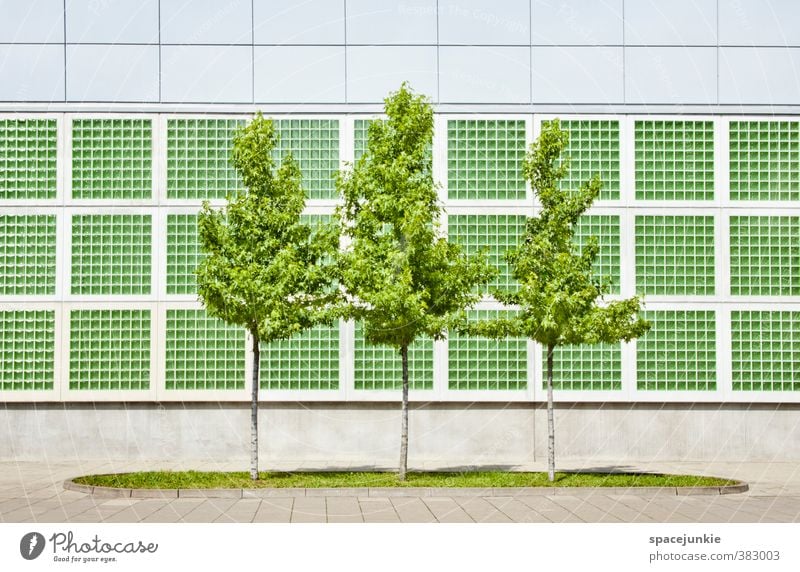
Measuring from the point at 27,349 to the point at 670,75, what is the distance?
66.1 feet

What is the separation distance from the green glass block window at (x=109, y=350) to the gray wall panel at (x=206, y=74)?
6483 mm

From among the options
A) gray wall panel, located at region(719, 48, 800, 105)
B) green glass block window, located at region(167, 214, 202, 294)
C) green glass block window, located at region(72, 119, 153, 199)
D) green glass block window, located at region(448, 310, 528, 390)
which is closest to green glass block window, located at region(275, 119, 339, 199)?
green glass block window, located at region(167, 214, 202, 294)

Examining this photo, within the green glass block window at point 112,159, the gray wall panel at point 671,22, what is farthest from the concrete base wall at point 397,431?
the gray wall panel at point 671,22

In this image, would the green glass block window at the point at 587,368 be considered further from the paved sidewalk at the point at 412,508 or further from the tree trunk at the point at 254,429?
the tree trunk at the point at 254,429

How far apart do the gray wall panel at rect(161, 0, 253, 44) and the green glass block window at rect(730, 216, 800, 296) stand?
49.9 ft

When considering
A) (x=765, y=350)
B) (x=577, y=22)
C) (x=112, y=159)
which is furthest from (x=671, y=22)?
(x=112, y=159)

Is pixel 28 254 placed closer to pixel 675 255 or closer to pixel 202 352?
pixel 202 352

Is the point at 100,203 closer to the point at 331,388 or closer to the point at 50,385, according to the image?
the point at 50,385

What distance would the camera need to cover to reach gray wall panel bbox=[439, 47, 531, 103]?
100 ft

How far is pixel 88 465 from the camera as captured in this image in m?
28.2

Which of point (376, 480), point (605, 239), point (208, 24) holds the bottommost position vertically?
point (376, 480)

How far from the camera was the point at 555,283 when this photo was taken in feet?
76.1

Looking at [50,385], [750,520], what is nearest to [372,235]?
[750,520]

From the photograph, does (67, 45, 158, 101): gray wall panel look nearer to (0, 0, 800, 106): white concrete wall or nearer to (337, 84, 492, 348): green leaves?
(0, 0, 800, 106): white concrete wall
